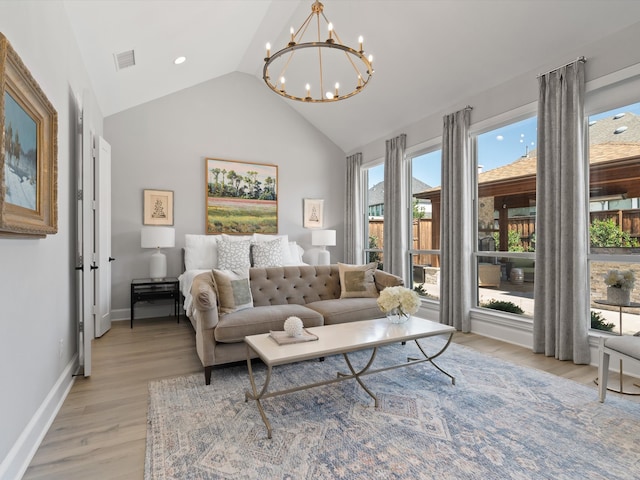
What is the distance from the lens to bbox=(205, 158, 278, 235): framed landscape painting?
19.3ft

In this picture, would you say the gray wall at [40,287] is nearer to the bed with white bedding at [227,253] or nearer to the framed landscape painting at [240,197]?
the bed with white bedding at [227,253]

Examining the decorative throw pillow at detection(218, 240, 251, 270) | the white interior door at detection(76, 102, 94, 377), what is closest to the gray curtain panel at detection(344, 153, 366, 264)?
the decorative throw pillow at detection(218, 240, 251, 270)

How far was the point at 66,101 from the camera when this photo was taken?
2879mm

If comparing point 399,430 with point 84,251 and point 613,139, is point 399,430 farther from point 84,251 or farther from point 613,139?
point 613,139

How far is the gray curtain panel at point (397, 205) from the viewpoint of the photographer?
5.65 meters

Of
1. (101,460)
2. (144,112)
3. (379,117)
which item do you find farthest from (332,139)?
(101,460)

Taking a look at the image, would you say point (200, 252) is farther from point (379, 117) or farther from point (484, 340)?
point (484, 340)

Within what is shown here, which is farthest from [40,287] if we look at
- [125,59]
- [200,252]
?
[200,252]

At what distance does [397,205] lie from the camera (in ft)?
18.8

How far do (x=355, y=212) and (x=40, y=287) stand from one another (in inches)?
207

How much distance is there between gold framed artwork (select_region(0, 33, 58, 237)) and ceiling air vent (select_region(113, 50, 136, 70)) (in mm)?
1711

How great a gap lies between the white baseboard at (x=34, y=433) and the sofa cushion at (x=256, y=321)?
1107 mm

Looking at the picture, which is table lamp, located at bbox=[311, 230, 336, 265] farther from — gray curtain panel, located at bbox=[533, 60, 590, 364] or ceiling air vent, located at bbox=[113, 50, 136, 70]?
ceiling air vent, located at bbox=[113, 50, 136, 70]

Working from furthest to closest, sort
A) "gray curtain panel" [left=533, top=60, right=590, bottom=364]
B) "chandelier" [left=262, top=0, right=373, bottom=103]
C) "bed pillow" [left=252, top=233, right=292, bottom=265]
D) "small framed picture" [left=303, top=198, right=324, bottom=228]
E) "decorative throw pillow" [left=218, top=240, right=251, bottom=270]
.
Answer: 1. "small framed picture" [left=303, top=198, right=324, bottom=228]
2. "bed pillow" [left=252, top=233, right=292, bottom=265]
3. "decorative throw pillow" [left=218, top=240, right=251, bottom=270]
4. "chandelier" [left=262, top=0, right=373, bottom=103]
5. "gray curtain panel" [left=533, top=60, right=590, bottom=364]
